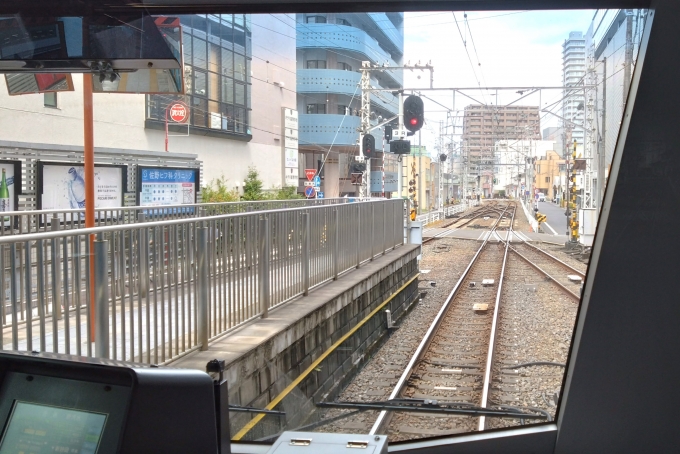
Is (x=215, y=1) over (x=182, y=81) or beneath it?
over

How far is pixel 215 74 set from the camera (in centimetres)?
410

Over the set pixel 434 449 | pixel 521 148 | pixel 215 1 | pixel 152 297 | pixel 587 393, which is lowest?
pixel 434 449

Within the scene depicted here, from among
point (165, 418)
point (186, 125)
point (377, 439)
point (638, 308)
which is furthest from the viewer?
point (186, 125)

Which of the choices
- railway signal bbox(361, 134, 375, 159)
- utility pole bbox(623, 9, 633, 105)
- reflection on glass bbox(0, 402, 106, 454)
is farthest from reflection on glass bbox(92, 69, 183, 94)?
railway signal bbox(361, 134, 375, 159)

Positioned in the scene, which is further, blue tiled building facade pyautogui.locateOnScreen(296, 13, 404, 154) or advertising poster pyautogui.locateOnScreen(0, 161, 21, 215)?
advertising poster pyautogui.locateOnScreen(0, 161, 21, 215)

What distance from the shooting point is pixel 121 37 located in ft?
8.91

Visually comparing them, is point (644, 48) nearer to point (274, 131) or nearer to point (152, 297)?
point (152, 297)

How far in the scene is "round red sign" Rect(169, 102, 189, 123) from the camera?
4178 millimetres

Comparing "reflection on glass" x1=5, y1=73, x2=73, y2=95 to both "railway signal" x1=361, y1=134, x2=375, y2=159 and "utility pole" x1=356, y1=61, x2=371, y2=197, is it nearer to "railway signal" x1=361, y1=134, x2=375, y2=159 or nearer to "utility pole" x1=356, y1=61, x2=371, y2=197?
"utility pole" x1=356, y1=61, x2=371, y2=197

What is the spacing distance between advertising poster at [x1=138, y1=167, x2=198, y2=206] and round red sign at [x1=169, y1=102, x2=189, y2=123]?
1.53m

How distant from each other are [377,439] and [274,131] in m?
3.51

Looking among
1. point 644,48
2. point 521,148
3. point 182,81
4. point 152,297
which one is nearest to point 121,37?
point 182,81

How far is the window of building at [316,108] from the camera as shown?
493 centimetres

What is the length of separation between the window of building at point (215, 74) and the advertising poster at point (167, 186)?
1.30 m
